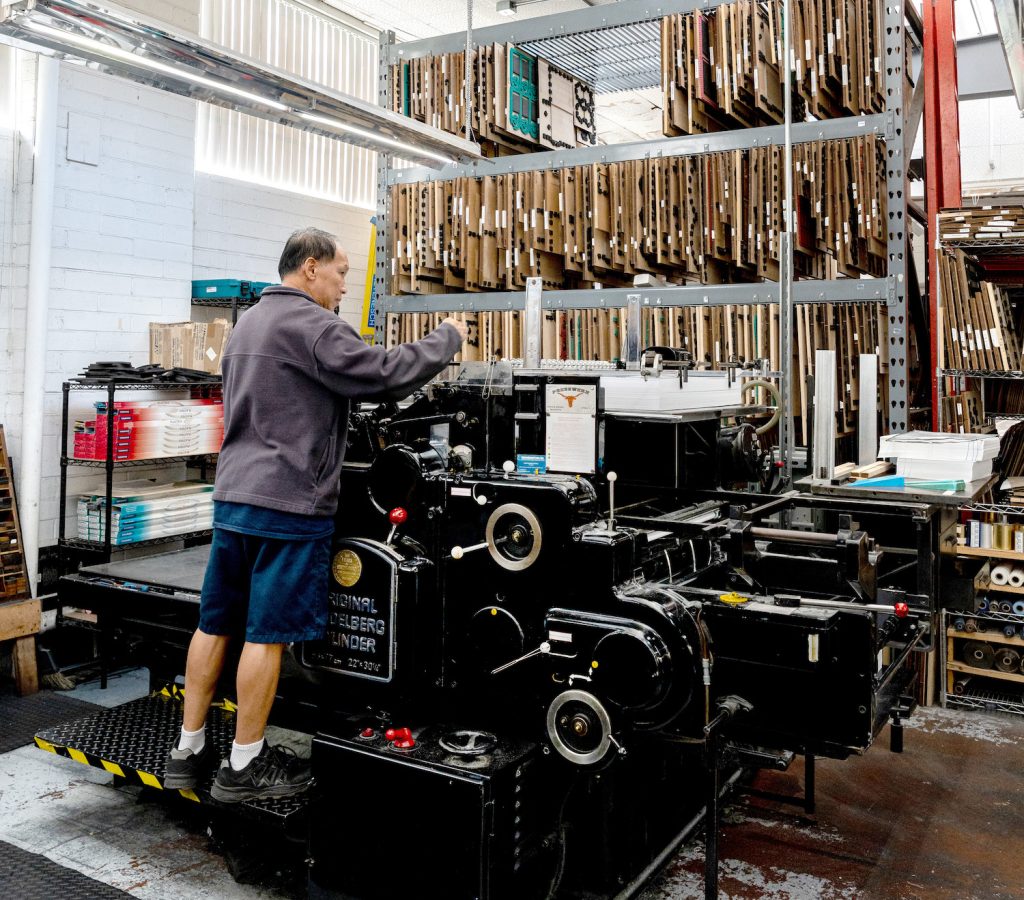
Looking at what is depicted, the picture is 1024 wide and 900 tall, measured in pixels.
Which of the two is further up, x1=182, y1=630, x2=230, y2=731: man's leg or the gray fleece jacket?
the gray fleece jacket

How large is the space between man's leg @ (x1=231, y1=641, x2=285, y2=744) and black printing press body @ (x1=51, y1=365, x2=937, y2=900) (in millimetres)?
152

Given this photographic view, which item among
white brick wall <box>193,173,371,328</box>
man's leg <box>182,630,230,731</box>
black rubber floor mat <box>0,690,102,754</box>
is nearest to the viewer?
man's leg <box>182,630,230,731</box>

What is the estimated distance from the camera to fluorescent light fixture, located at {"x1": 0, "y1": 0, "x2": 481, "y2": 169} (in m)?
2.52

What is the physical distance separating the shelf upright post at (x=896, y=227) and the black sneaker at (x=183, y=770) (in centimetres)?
292

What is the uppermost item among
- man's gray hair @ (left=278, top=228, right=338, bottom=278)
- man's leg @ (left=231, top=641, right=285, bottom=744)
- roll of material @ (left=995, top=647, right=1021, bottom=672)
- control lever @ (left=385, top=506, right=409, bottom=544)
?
man's gray hair @ (left=278, top=228, right=338, bottom=278)

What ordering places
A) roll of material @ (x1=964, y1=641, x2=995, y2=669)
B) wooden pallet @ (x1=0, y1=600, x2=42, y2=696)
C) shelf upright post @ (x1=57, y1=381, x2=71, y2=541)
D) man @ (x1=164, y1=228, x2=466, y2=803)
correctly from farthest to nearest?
1. shelf upright post @ (x1=57, y1=381, x2=71, y2=541)
2. wooden pallet @ (x1=0, y1=600, x2=42, y2=696)
3. roll of material @ (x1=964, y1=641, x2=995, y2=669)
4. man @ (x1=164, y1=228, x2=466, y2=803)

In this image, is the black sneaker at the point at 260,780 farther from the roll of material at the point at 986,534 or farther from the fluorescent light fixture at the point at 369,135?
the roll of material at the point at 986,534

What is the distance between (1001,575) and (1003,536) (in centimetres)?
19

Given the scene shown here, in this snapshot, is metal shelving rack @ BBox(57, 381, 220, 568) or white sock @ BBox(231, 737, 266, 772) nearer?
white sock @ BBox(231, 737, 266, 772)

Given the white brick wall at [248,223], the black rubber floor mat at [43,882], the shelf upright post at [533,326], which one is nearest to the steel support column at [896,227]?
the shelf upright post at [533,326]

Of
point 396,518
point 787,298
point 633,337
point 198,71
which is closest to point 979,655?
point 787,298

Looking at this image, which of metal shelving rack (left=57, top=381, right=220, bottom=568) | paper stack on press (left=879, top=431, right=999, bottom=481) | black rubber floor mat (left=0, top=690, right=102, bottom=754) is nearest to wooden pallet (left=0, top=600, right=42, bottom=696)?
black rubber floor mat (left=0, top=690, right=102, bottom=754)

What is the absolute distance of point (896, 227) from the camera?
12.4 feet

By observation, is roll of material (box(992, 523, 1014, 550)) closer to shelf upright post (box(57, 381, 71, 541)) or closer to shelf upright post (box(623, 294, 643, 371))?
shelf upright post (box(623, 294, 643, 371))
